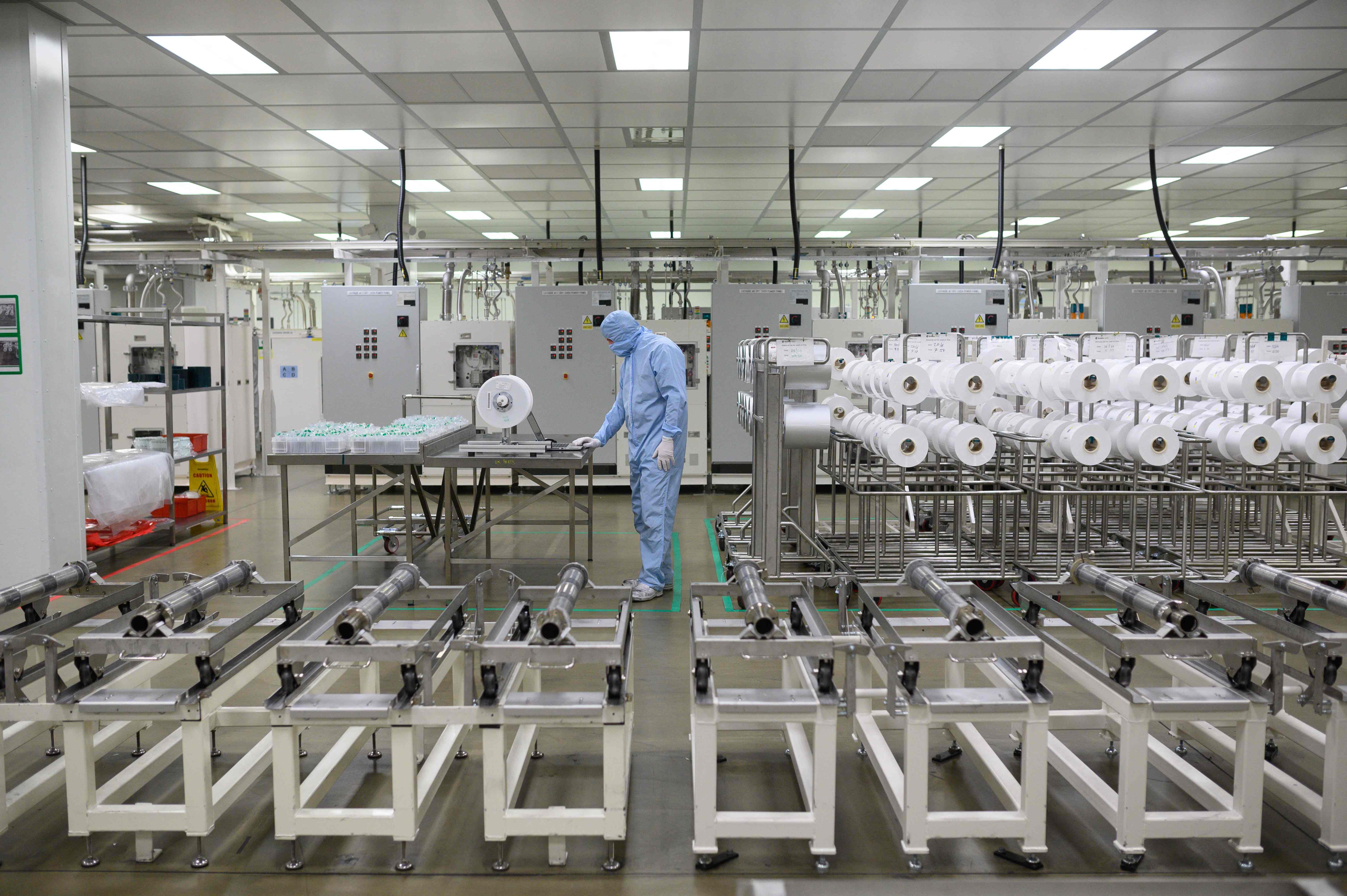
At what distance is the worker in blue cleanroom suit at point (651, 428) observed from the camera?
496 centimetres

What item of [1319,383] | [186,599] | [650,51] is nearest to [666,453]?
[650,51]

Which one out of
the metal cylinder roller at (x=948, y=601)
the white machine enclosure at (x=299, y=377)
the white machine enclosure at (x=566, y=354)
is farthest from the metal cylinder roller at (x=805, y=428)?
the white machine enclosure at (x=299, y=377)

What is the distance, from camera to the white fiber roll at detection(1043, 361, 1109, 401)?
15.3ft

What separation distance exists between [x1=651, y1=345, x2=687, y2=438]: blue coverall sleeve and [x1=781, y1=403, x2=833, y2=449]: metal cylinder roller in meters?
0.59

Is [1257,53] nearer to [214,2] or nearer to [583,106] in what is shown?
[583,106]

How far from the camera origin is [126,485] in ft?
20.0

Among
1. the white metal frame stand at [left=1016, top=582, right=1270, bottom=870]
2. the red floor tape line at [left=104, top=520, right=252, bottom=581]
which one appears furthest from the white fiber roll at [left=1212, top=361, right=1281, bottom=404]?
the red floor tape line at [left=104, top=520, right=252, bottom=581]

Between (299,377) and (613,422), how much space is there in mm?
6004

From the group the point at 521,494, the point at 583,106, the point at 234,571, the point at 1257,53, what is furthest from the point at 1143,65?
the point at 521,494

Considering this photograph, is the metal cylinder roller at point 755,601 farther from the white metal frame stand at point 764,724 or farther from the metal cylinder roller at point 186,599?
the metal cylinder roller at point 186,599

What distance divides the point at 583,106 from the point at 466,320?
329 cm

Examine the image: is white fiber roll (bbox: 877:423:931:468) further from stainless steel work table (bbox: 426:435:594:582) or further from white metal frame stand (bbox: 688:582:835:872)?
white metal frame stand (bbox: 688:582:835:872)

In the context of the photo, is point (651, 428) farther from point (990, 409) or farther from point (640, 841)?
point (640, 841)

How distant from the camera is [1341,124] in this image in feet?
Answer: 19.8
